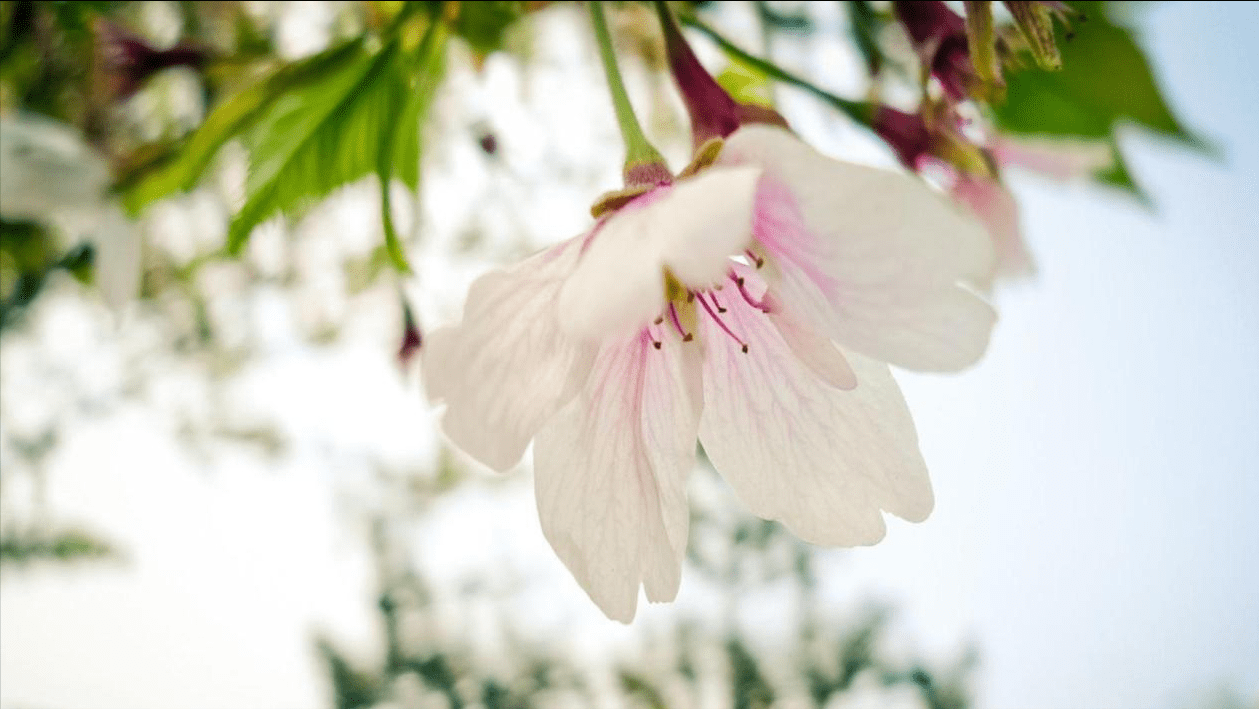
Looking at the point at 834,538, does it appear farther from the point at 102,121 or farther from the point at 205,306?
the point at 205,306

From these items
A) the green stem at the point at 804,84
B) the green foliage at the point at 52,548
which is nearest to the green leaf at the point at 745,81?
the green stem at the point at 804,84

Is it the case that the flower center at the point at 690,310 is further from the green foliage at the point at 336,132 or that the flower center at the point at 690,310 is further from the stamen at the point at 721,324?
the green foliage at the point at 336,132

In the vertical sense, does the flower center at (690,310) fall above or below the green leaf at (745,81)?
below

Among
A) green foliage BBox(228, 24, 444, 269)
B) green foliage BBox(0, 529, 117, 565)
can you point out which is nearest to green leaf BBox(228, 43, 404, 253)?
green foliage BBox(228, 24, 444, 269)

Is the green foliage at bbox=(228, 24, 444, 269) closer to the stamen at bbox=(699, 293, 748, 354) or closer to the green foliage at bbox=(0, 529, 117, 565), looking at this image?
the stamen at bbox=(699, 293, 748, 354)

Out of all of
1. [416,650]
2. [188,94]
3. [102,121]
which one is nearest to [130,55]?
[102,121]

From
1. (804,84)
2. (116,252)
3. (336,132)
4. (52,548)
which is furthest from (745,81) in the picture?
(52,548)

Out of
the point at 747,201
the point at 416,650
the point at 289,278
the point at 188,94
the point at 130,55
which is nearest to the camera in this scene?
the point at 747,201

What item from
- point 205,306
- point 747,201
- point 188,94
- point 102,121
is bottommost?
point 205,306
